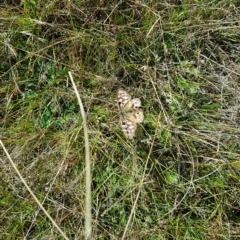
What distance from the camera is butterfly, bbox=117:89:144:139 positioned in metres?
1.53

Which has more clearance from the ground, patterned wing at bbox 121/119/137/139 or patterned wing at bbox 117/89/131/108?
patterned wing at bbox 117/89/131/108

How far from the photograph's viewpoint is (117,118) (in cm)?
155

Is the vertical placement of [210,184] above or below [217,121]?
below

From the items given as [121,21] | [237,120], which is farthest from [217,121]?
[121,21]

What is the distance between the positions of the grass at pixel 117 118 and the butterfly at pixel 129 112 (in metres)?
0.03

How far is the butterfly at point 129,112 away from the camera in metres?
1.53

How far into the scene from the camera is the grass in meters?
1.52

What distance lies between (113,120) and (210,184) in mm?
478

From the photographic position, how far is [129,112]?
1537 mm

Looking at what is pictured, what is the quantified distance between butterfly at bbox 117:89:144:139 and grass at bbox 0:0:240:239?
0.03 m

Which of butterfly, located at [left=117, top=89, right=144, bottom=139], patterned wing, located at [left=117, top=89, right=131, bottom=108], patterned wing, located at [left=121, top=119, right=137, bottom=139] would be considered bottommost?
patterned wing, located at [left=121, top=119, right=137, bottom=139]

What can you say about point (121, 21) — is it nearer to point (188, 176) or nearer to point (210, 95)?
point (210, 95)

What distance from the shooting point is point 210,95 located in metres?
1.57

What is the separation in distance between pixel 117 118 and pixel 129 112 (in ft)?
0.18
